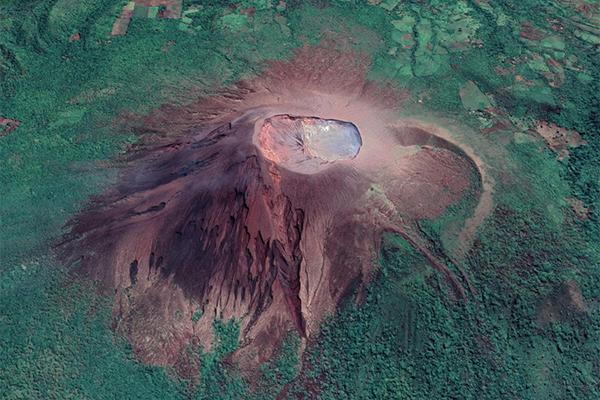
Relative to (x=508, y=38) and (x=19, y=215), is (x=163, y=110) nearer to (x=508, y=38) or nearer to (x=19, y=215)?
(x=19, y=215)

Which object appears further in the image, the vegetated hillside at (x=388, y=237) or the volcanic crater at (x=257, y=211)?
the volcanic crater at (x=257, y=211)

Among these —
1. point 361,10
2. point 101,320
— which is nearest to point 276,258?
point 101,320

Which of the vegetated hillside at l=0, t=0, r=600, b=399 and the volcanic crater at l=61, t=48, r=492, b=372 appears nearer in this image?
the vegetated hillside at l=0, t=0, r=600, b=399

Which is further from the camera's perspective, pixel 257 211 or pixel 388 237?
pixel 388 237
